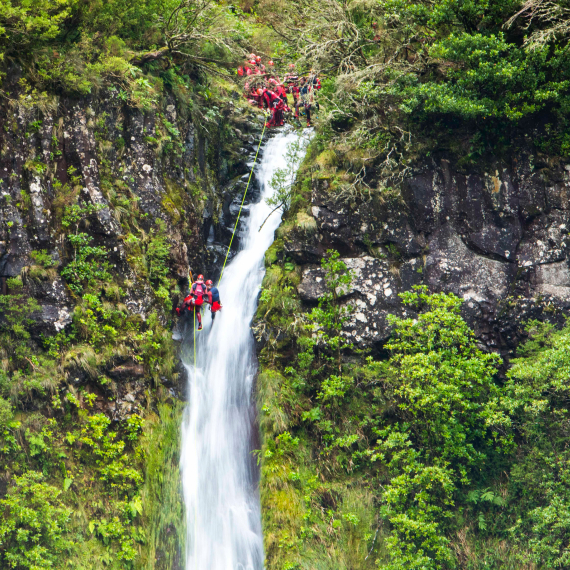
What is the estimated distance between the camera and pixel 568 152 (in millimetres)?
10602

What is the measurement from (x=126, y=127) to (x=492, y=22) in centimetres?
844

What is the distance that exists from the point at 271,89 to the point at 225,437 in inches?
441

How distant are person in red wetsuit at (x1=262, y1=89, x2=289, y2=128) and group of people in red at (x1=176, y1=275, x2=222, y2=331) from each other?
23.0 ft

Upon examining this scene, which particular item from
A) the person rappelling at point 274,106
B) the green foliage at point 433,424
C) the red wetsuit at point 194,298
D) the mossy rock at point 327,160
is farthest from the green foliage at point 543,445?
the person rappelling at point 274,106

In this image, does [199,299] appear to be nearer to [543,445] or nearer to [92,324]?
[92,324]

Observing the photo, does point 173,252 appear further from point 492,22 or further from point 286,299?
point 492,22

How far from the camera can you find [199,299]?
11.7 m

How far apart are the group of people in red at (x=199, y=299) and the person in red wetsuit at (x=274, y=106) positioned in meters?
7.02

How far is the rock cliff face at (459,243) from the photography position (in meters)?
10.8

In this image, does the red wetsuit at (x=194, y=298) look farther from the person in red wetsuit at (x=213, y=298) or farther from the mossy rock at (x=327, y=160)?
the mossy rock at (x=327, y=160)

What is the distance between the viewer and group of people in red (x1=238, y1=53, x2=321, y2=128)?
15578 mm

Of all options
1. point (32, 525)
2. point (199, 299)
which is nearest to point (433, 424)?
point (199, 299)

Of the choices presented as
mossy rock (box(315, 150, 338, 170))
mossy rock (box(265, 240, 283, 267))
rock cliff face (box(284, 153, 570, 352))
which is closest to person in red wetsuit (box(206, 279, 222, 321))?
mossy rock (box(265, 240, 283, 267))

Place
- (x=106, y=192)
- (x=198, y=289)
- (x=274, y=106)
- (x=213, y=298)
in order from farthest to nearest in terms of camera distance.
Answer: (x=274, y=106) → (x=213, y=298) → (x=198, y=289) → (x=106, y=192)
